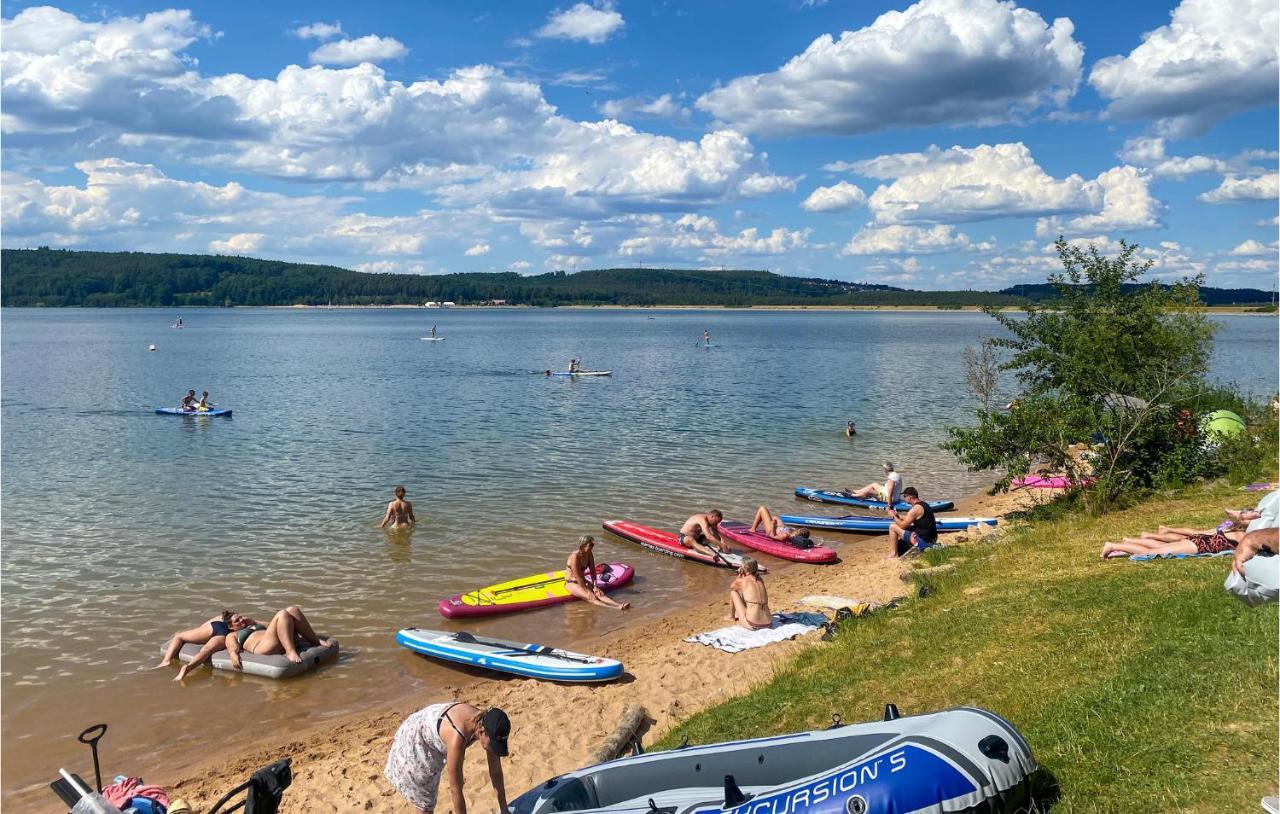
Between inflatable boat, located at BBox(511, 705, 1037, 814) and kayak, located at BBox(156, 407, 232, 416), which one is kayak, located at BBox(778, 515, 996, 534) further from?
kayak, located at BBox(156, 407, 232, 416)

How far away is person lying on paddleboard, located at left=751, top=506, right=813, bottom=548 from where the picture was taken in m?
18.3

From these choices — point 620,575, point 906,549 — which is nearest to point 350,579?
point 620,575

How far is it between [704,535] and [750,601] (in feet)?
15.2

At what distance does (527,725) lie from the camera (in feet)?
33.9

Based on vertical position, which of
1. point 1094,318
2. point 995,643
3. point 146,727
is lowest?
point 146,727

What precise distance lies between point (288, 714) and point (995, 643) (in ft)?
27.9

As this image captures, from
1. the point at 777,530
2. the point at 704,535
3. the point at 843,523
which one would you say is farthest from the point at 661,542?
the point at 843,523

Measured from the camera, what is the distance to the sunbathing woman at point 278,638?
12.2m

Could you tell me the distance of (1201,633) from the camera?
24.9 feet

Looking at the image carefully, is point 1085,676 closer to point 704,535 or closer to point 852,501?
point 704,535

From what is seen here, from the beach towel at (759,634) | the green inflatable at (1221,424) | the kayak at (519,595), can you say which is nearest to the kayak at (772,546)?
the kayak at (519,595)

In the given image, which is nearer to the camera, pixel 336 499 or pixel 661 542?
pixel 661 542

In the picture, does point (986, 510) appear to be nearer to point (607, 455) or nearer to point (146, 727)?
point (607, 455)

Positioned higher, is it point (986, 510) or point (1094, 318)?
point (1094, 318)
